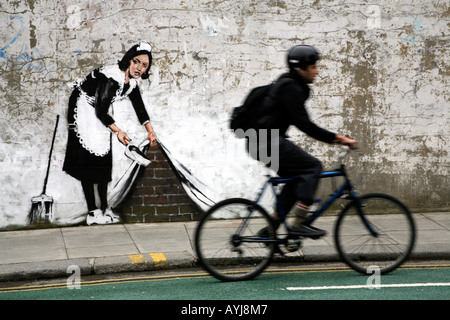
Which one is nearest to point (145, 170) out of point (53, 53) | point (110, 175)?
point (110, 175)

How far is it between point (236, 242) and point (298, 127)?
123 centimetres

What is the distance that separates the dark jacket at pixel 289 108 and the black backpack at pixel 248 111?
55 millimetres

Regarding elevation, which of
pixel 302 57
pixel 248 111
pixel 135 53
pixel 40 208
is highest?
pixel 135 53

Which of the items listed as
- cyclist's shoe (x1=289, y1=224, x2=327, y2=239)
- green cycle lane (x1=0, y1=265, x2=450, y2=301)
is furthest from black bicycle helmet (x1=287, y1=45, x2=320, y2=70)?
green cycle lane (x1=0, y1=265, x2=450, y2=301)

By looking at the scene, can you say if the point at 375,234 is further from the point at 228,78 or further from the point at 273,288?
the point at 228,78

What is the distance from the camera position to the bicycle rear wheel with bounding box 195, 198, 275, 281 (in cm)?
561

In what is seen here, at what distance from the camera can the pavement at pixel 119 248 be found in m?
6.39

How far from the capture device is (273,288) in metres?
5.47

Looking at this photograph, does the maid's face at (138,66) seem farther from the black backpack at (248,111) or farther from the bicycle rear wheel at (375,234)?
the bicycle rear wheel at (375,234)

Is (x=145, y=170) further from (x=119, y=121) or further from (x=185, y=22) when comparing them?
(x=185, y=22)

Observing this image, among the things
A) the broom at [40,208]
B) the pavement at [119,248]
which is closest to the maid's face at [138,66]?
the broom at [40,208]

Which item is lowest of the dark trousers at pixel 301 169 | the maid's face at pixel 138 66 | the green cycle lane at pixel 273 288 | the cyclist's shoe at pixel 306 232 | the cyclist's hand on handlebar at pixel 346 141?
the green cycle lane at pixel 273 288

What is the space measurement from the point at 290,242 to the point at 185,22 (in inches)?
160

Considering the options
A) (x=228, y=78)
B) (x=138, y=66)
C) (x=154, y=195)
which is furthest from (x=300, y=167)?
(x=138, y=66)
